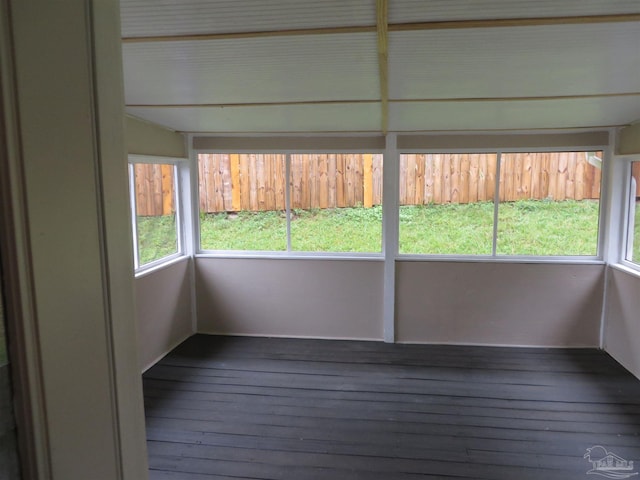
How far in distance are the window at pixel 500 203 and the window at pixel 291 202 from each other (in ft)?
1.28

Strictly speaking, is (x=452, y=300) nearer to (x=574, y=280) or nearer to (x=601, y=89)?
(x=574, y=280)

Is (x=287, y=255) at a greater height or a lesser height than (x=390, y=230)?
lesser

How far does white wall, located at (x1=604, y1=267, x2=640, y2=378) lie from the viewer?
401 cm

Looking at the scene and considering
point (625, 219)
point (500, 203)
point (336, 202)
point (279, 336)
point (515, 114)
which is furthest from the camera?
point (279, 336)

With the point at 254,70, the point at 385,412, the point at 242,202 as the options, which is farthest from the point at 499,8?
the point at 242,202

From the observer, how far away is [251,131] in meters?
4.65

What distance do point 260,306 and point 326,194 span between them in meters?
1.41

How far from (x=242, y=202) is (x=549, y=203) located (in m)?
3.17

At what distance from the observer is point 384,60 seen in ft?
8.00

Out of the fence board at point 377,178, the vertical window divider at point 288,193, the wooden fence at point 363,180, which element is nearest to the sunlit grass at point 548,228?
the wooden fence at point 363,180

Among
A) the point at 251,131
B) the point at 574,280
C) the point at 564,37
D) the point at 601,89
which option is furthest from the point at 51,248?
the point at 574,280

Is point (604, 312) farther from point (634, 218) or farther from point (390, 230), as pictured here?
point (390, 230)

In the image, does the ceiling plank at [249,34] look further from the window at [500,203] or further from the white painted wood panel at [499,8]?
the window at [500,203]

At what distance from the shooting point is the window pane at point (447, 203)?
4.73 m
